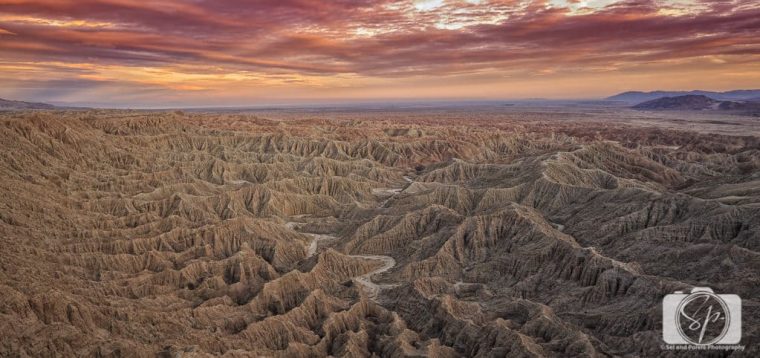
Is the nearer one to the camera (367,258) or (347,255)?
(347,255)

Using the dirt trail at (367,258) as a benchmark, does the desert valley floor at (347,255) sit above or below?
above

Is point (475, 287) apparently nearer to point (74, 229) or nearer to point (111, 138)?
point (74, 229)

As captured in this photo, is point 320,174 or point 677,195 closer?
point 677,195

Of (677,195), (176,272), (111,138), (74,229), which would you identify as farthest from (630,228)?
(111,138)

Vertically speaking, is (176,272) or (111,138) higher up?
(111,138)

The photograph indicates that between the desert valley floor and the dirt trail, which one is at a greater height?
the desert valley floor

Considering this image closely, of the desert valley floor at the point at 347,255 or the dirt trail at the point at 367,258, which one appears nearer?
the desert valley floor at the point at 347,255

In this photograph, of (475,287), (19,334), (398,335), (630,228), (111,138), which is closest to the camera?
(19,334)

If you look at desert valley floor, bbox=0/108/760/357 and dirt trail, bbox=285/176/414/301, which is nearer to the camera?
desert valley floor, bbox=0/108/760/357
